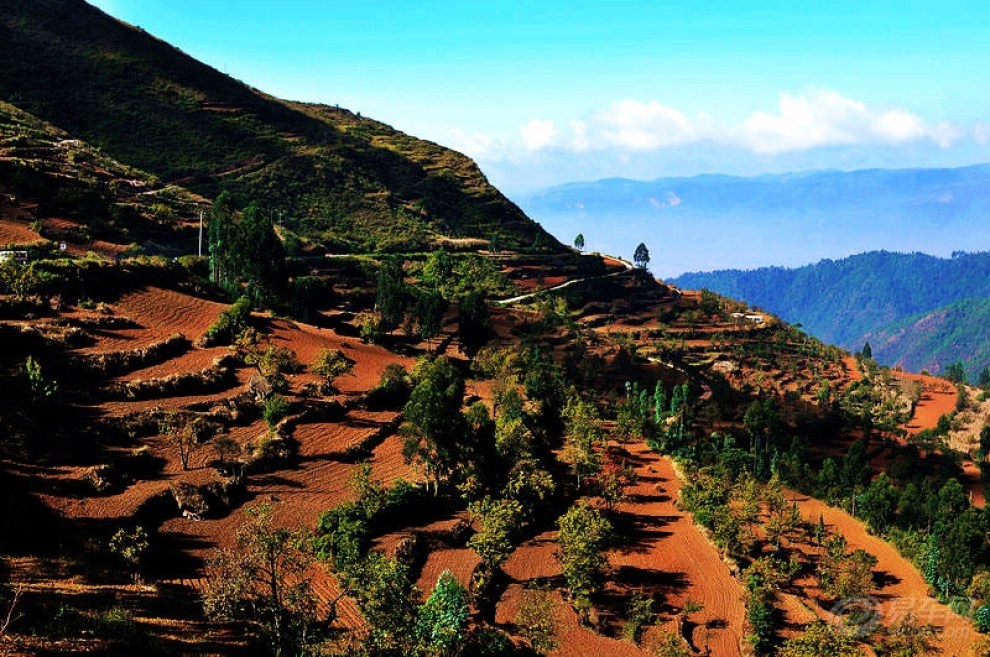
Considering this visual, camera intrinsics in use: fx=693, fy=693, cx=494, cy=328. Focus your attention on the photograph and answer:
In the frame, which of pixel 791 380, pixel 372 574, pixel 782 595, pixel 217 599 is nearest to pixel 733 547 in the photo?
pixel 782 595

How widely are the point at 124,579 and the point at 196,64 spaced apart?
17693cm

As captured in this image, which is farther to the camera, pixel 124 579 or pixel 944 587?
pixel 944 587

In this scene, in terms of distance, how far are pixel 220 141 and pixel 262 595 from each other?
146472mm

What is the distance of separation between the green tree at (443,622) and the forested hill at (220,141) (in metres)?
99.7

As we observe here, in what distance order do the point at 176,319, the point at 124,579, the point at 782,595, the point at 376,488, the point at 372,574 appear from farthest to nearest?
the point at 176,319
the point at 782,595
the point at 376,488
the point at 124,579
the point at 372,574

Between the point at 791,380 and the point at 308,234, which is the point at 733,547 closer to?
the point at 791,380

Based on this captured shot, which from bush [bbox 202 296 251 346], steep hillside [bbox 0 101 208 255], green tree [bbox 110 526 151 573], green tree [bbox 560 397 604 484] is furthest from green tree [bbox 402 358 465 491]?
steep hillside [bbox 0 101 208 255]

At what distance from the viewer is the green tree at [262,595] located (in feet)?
78.2

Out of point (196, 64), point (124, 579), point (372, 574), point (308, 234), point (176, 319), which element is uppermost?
point (196, 64)

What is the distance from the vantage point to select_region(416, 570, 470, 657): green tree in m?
27.9

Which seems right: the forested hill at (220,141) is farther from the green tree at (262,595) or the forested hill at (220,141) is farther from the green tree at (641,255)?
the green tree at (262,595)

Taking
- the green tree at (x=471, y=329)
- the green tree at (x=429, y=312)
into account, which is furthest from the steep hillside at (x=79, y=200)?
the green tree at (x=471, y=329)

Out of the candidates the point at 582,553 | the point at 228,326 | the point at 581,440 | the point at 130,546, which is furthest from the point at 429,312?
the point at 130,546

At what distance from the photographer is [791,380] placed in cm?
12669
